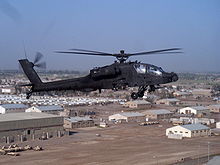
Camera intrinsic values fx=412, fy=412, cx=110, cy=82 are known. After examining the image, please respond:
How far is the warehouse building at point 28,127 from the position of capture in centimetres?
3581

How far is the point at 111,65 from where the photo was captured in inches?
672

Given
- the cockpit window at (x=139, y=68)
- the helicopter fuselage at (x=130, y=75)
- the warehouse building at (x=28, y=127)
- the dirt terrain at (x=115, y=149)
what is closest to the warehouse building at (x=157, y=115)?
the dirt terrain at (x=115, y=149)

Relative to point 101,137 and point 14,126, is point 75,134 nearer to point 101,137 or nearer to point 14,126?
point 101,137

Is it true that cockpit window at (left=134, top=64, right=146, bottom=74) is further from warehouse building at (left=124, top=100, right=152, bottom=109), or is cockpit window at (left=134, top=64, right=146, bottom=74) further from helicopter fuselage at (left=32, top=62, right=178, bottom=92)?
warehouse building at (left=124, top=100, right=152, bottom=109)

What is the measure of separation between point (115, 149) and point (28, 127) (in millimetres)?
9604

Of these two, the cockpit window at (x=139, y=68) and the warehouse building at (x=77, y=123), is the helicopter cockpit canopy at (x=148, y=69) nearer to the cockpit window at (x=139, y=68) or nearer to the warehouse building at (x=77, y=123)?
the cockpit window at (x=139, y=68)

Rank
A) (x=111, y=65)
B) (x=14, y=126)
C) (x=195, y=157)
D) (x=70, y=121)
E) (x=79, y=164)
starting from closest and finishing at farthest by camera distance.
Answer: (x=111, y=65) → (x=79, y=164) → (x=195, y=157) → (x=14, y=126) → (x=70, y=121)

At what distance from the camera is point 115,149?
3212cm

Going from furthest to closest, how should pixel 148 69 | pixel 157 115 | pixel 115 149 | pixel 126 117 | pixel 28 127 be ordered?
pixel 157 115
pixel 126 117
pixel 28 127
pixel 115 149
pixel 148 69

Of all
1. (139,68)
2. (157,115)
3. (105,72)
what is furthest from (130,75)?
(157,115)

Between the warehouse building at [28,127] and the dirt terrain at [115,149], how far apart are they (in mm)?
1405

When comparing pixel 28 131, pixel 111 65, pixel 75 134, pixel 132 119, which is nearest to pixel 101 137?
pixel 75 134

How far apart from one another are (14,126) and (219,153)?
Answer: 17.6 metres

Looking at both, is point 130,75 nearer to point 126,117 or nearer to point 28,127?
point 28,127
